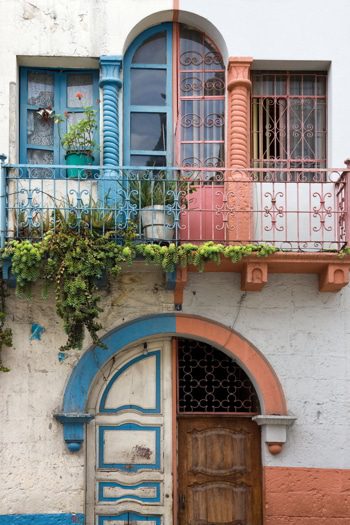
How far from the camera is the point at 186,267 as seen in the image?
35.1 feet

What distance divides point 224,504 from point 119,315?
2.29 m

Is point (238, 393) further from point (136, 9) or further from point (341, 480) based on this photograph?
point (136, 9)

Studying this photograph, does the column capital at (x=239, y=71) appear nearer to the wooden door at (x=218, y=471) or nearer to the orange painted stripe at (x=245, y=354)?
the orange painted stripe at (x=245, y=354)

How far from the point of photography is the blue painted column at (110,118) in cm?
1109


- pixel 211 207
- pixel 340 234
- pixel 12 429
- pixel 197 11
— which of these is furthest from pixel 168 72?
pixel 12 429

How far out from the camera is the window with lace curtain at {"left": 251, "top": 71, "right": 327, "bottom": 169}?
456 inches

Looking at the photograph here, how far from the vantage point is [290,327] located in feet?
36.3

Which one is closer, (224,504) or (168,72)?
(224,504)

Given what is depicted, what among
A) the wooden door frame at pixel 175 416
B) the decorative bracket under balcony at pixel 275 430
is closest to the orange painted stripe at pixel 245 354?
the decorative bracket under balcony at pixel 275 430

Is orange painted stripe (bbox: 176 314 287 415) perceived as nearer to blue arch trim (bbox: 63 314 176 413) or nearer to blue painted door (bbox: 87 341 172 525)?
blue arch trim (bbox: 63 314 176 413)

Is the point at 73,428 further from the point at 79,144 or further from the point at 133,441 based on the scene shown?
the point at 79,144

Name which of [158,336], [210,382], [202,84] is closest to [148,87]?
[202,84]

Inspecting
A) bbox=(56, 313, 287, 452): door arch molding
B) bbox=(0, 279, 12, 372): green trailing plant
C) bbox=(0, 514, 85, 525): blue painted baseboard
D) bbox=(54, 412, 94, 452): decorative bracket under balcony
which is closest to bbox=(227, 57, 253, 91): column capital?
bbox=(56, 313, 287, 452): door arch molding

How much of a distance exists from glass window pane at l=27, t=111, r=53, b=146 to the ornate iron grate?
2719 mm
